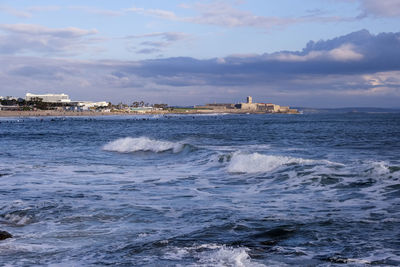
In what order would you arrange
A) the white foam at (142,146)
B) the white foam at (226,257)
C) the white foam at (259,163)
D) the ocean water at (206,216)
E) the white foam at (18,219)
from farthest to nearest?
the white foam at (142,146) → the white foam at (259,163) → the white foam at (18,219) → the ocean water at (206,216) → the white foam at (226,257)

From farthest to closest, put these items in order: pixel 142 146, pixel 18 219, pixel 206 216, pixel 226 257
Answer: pixel 142 146 → pixel 206 216 → pixel 18 219 → pixel 226 257

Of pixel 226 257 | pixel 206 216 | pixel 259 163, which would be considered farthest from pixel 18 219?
A: pixel 259 163

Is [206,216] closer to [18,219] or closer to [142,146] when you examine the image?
[18,219]

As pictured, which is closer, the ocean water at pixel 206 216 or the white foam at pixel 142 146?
the ocean water at pixel 206 216

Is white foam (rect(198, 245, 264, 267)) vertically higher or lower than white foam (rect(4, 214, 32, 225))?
higher

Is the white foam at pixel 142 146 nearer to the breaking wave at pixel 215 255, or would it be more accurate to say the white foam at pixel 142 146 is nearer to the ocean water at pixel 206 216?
the ocean water at pixel 206 216

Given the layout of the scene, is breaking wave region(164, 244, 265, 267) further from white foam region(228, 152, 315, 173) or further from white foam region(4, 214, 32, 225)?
white foam region(228, 152, 315, 173)

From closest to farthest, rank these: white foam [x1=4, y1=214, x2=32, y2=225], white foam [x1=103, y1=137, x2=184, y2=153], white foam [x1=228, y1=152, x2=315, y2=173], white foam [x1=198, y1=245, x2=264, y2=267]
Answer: white foam [x1=198, y1=245, x2=264, y2=267], white foam [x1=4, y1=214, x2=32, y2=225], white foam [x1=228, y1=152, x2=315, y2=173], white foam [x1=103, y1=137, x2=184, y2=153]

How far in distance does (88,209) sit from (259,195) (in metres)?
5.56

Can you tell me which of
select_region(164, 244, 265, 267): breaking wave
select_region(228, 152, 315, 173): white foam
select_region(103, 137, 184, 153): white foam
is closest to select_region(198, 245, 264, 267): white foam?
select_region(164, 244, 265, 267): breaking wave

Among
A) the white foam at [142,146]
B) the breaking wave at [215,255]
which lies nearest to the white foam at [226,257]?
the breaking wave at [215,255]

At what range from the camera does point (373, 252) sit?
8109mm

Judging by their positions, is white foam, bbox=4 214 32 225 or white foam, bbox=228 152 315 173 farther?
white foam, bbox=228 152 315 173

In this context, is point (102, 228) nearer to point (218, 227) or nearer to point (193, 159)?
point (218, 227)
